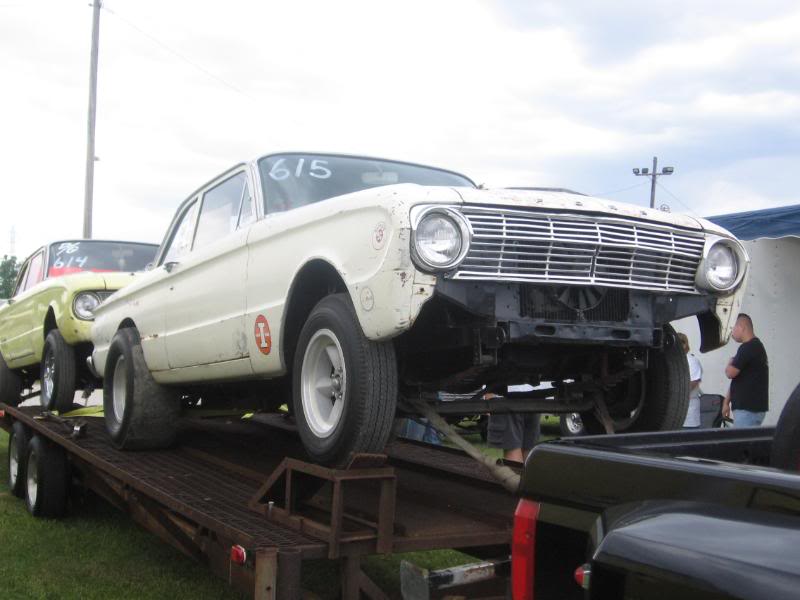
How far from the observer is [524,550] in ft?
6.43

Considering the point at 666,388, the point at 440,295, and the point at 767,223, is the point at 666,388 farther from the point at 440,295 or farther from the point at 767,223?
the point at 767,223

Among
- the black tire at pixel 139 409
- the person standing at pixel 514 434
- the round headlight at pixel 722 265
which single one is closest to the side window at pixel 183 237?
the black tire at pixel 139 409

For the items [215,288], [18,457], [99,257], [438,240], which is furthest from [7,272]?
[438,240]

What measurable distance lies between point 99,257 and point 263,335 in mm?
5462

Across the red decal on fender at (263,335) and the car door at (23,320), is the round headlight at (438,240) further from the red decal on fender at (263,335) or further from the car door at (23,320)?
the car door at (23,320)

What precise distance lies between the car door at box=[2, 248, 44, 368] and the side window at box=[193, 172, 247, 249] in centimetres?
342

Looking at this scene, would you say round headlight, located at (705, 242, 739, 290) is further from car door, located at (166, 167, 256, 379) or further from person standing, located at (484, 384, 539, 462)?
person standing, located at (484, 384, 539, 462)

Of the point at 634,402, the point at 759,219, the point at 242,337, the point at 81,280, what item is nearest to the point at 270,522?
the point at 242,337

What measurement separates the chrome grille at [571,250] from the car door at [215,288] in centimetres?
160

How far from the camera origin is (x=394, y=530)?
3.33 metres

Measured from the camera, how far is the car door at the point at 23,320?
8797mm

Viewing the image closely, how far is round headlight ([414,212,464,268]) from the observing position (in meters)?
3.32

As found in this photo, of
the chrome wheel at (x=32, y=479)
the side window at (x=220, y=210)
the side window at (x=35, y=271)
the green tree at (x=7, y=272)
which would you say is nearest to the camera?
the side window at (x=220, y=210)

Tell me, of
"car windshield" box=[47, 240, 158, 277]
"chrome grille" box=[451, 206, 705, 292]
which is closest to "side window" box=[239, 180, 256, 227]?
"chrome grille" box=[451, 206, 705, 292]
